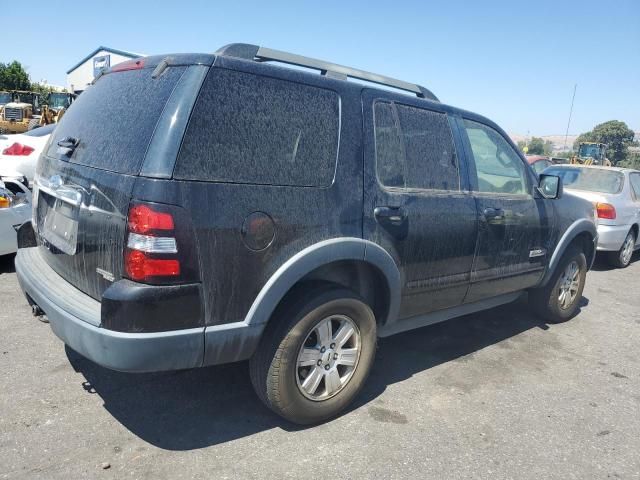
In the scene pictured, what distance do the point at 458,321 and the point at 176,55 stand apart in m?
3.71

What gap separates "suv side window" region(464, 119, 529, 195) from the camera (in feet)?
12.7

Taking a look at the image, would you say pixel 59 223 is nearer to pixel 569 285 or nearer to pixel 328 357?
pixel 328 357

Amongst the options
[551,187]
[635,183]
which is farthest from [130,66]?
[635,183]

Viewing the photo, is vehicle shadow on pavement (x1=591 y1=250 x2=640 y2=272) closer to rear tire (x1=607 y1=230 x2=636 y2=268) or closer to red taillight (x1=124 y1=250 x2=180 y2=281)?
rear tire (x1=607 y1=230 x2=636 y2=268)

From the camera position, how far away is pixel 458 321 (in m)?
5.05

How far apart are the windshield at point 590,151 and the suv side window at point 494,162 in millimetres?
30754

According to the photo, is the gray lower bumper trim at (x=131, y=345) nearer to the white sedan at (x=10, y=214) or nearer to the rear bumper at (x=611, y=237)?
the white sedan at (x=10, y=214)

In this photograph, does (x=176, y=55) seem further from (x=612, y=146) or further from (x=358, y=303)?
(x=612, y=146)

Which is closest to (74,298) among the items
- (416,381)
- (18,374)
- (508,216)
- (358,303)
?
(18,374)

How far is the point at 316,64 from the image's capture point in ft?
10.2

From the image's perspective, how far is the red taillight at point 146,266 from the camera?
7.38 ft

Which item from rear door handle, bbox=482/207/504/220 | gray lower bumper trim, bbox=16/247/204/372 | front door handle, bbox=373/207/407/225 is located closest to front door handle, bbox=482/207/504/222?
rear door handle, bbox=482/207/504/220

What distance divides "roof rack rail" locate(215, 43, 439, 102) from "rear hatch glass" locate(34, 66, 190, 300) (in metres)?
0.38

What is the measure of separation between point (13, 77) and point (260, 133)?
5896cm
